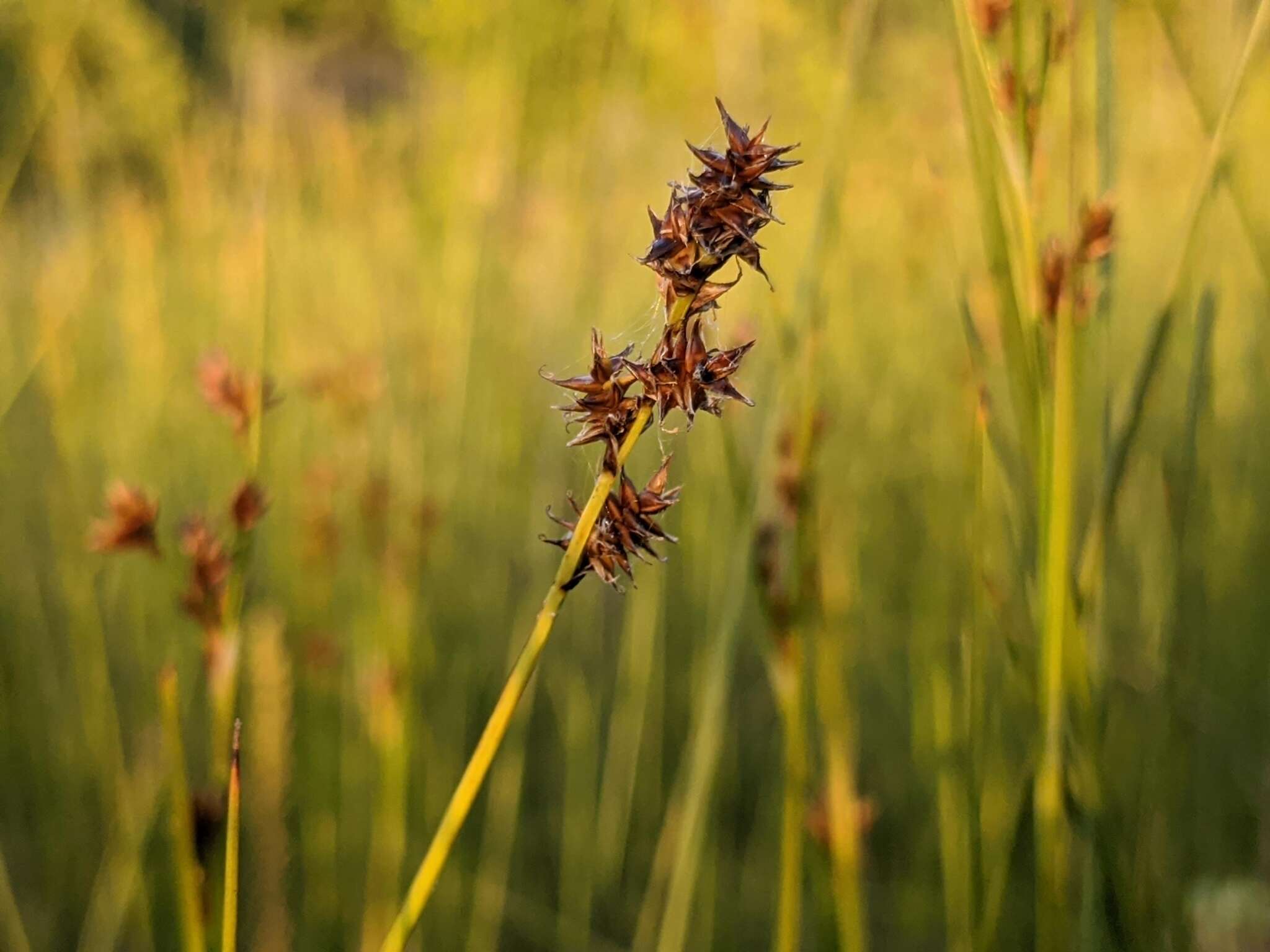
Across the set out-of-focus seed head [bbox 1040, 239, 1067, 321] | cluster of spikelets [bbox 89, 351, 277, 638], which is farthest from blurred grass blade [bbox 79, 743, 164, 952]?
out-of-focus seed head [bbox 1040, 239, 1067, 321]

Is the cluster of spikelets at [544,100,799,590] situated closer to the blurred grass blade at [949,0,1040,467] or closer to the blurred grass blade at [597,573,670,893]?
the blurred grass blade at [949,0,1040,467]

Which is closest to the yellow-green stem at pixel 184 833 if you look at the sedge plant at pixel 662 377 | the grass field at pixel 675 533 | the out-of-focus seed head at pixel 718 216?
the grass field at pixel 675 533

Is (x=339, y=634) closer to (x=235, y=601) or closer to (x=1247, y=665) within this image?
(x=235, y=601)

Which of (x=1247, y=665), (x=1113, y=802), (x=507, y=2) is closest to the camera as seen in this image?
(x=1113, y=802)

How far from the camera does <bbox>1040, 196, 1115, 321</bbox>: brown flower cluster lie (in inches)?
14.3

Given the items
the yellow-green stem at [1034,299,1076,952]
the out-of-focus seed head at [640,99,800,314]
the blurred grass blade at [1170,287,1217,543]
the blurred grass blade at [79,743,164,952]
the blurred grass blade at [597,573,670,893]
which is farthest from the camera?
the blurred grass blade at [597,573,670,893]

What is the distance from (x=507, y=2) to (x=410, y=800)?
80cm

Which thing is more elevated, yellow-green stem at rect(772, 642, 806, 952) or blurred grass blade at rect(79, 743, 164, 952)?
yellow-green stem at rect(772, 642, 806, 952)

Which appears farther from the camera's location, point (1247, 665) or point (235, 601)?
point (1247, 665)

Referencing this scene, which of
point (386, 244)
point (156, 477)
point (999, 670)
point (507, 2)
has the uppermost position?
point (386, 244)

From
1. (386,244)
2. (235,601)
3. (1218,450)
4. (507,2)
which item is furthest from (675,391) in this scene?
(386,244)

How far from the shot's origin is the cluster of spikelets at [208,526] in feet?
1.24

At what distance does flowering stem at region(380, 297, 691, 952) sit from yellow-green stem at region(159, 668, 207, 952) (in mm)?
95

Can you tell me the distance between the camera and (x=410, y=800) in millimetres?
1001
